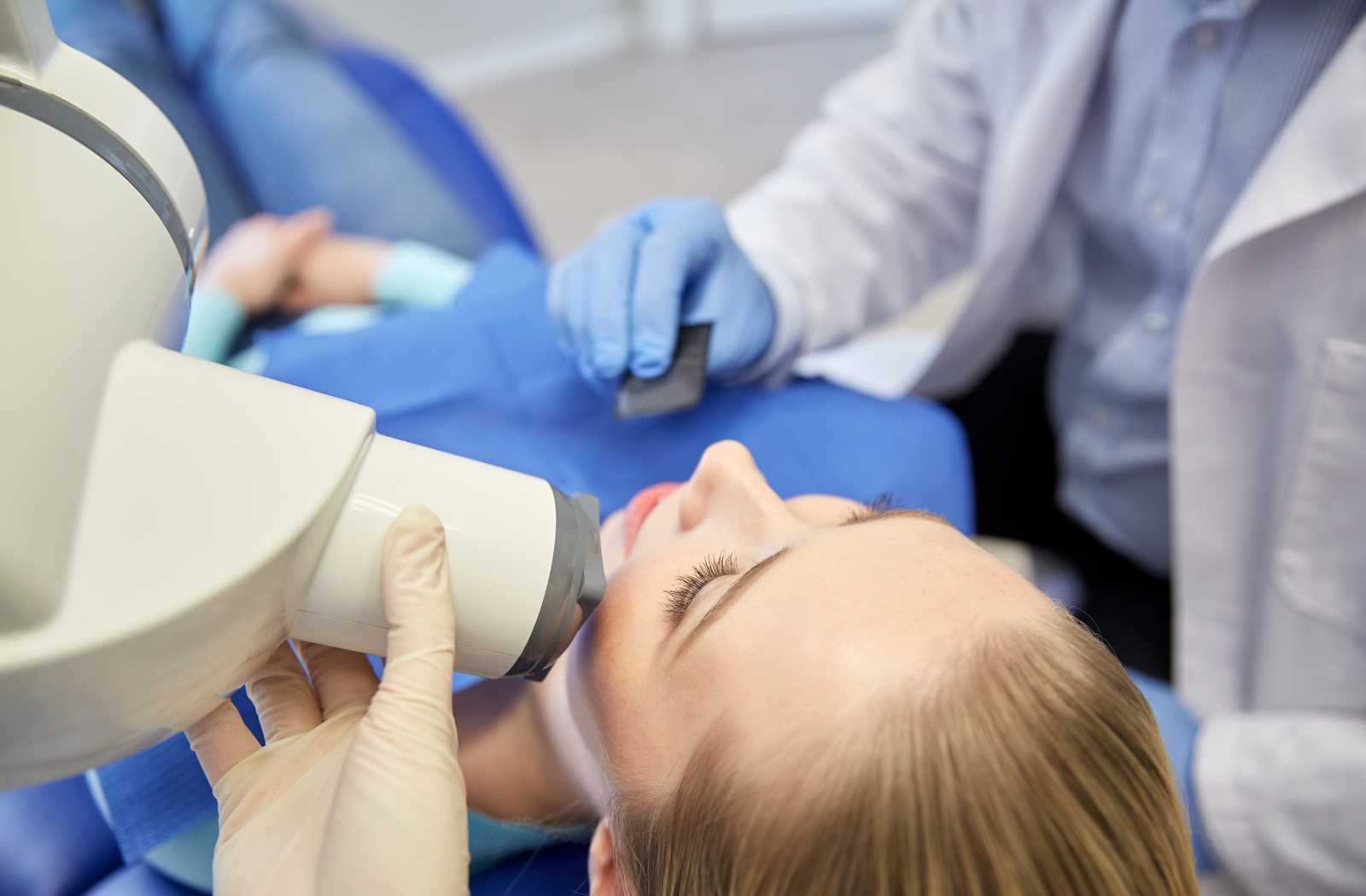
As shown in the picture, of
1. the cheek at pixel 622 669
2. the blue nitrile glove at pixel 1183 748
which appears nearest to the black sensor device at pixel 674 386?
the cheek at pixel 622 669

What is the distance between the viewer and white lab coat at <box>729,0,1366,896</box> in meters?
0.81

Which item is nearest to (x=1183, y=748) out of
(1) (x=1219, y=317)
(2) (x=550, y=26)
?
(1) (x=1219, y=317)

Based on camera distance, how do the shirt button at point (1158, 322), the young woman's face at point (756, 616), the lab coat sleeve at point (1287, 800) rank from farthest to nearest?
1. the shirt button at point (1158, 322)
2. the lab coat sleeve at point (1287, 800)
3. the young woman's face at point (756, 616)

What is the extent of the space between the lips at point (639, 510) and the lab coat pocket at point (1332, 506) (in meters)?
0.57

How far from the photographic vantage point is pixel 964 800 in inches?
18.4

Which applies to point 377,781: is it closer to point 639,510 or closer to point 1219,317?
point 639,510

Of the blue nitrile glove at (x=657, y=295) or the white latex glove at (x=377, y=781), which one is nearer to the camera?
the white latex glove at (x=377, y=781)

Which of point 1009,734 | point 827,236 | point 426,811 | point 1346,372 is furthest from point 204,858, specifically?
point 1346,372

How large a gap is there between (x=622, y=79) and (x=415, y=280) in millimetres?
2009

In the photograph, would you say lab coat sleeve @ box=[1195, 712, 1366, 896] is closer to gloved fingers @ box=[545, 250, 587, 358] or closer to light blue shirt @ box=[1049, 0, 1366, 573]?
light blue shirt @ box=[1049, 0, 1366, 573]

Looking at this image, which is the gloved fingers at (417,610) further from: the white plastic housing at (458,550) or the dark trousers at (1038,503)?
the dark trousers at (1038,503)

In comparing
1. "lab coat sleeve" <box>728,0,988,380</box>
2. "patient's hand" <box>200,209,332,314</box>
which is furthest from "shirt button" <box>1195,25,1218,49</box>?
"patient's hand" <box>200,209,332,314</box>

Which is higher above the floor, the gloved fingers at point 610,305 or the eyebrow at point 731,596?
the gloved fingers at point 610,305

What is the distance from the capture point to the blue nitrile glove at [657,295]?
82 centimetres
